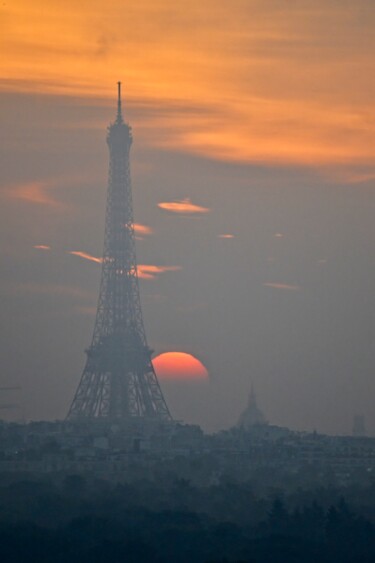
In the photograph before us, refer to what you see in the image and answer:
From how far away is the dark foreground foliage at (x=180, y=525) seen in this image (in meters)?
68.2

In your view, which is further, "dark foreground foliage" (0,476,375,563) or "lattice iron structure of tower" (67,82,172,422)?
"lattice iron structure of tower" (67,82,172,422)

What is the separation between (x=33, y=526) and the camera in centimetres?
7500

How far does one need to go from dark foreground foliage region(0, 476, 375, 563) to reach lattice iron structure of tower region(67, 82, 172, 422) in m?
35.2

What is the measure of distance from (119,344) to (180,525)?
181ft

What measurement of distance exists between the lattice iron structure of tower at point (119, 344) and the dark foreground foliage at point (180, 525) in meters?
35.2

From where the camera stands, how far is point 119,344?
132125mm

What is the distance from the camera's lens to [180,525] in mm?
77188

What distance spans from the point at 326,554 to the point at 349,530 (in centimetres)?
491

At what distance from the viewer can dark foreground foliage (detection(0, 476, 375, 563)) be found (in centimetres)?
6819

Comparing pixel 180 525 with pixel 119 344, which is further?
pixel 119 344

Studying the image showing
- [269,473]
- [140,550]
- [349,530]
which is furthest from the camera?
[269,473]

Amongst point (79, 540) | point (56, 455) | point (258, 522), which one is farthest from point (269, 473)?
point (79, 540)

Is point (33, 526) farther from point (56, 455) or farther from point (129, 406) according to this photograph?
point (129, 406)

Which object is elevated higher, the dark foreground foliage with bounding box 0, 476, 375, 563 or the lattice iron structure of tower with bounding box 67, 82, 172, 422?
the lattice iron structure of tower with bounding box 67, 82, 172, 422
